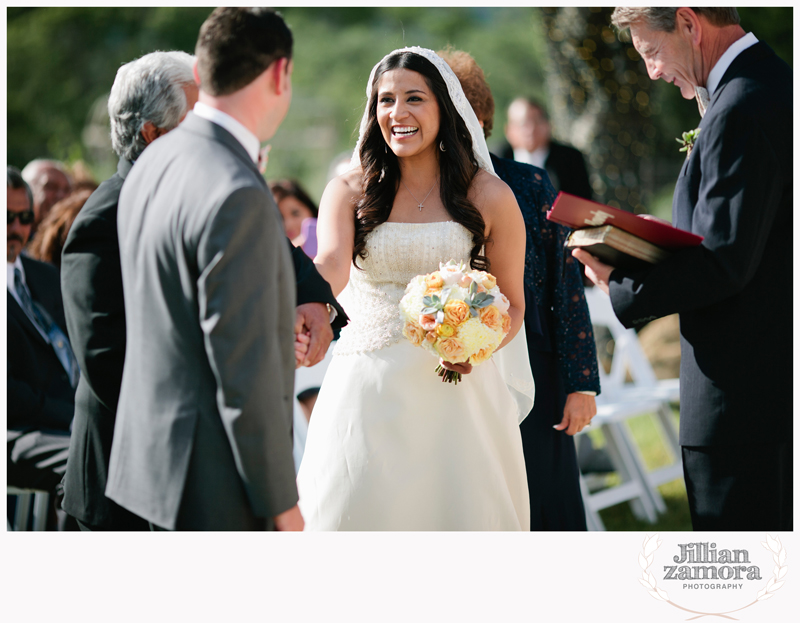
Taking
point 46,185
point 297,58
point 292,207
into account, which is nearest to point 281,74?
point 292,207

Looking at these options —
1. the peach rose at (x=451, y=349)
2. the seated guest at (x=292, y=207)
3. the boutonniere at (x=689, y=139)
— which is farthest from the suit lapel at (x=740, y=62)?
the seated guest at (x=292, y=207)

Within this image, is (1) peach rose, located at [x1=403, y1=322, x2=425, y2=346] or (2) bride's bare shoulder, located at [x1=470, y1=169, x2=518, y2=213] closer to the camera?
(1) peach rose, located at [x1=403, y1=322, x2=425, y2=346]

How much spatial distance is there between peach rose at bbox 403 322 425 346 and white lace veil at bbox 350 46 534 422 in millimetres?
724

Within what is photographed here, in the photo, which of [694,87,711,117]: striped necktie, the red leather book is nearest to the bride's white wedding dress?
the red leather book

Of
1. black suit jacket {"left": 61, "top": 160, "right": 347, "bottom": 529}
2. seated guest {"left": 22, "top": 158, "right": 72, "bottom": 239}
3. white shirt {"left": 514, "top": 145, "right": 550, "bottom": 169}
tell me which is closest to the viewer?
black suit jacket {"left": 61, "top": 160, "right": 347, "bottom": 529}

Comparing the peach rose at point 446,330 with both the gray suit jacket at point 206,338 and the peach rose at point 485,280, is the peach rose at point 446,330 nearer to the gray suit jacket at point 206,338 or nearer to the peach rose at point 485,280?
the peach rose at point 485,280

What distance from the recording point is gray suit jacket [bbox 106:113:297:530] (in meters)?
2.03

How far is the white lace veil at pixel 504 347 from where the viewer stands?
3.45 meters

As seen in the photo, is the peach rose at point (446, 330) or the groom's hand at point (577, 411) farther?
the groom's hand at point (577, 411)

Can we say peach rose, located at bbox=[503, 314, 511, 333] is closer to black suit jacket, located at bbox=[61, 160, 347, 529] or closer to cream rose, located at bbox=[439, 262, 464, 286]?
cream rose, located at bbox=[439, 262, 464, 286]

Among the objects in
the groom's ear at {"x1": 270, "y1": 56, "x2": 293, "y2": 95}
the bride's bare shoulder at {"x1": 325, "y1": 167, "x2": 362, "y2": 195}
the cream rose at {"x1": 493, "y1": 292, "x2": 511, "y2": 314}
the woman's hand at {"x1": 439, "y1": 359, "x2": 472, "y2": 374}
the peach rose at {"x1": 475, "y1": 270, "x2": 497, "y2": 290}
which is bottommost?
the woman's hand at {"x1": 439, "y1": 359, "x2": 472, "y2": 374}

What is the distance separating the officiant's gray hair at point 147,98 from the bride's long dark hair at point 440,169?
0.92m

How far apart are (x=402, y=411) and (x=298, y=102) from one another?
2803cm

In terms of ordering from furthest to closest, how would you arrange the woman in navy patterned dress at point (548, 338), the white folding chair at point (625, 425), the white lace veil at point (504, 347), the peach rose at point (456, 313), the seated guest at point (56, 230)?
the white folding chair at point (625, 425), the seated guest at point (56, 230), the woman in navy patterned dress at point (548, 338), the white lace veil at point (504, 347), the peach rose at point (456, 313)
